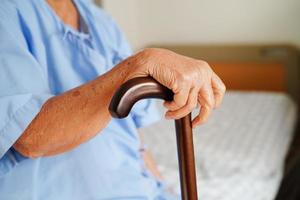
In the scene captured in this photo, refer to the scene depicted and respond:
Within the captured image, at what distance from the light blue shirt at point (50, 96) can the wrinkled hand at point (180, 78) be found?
0.61ft

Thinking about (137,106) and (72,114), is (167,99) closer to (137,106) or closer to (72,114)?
(72,114)

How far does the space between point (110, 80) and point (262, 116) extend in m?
1.43

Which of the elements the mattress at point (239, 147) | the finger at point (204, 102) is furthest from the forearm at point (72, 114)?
the mattress at point (239, 147)

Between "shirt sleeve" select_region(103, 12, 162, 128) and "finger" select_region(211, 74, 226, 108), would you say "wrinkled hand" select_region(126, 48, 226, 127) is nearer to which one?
"finger" select_region(211, 74, 226, 108)

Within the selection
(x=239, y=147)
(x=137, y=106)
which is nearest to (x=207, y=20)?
(x=239, y=147)

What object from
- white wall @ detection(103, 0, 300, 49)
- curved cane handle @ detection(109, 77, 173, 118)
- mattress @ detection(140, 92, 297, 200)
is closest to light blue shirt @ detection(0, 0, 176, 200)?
curved cane handle @ detection(109, 77, 173, 118)

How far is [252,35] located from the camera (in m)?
2.40

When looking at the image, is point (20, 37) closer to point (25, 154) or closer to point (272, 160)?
point (25, 154)

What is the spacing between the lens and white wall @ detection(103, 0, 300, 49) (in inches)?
92.0

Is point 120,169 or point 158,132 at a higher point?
point 120,169

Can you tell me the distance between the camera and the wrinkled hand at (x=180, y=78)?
61cm

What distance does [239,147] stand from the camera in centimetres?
163

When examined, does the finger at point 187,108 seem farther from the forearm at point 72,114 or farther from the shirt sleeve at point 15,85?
the shirt sleeve at point 15,85

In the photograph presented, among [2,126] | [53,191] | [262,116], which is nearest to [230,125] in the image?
[262,116]
